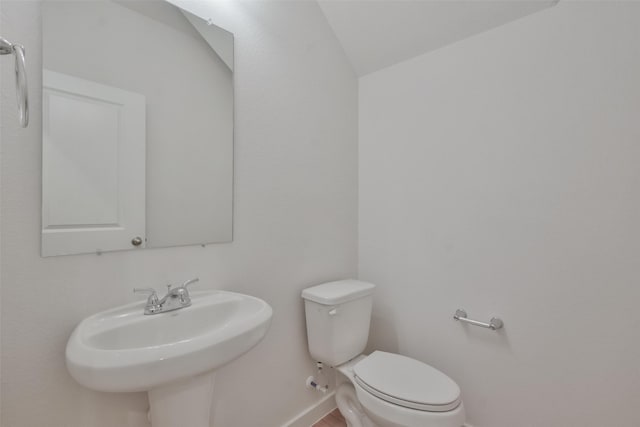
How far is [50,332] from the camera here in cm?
86

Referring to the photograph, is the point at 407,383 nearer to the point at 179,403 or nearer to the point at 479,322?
the point at 479,322

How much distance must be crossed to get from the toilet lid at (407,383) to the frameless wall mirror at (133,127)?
882mm

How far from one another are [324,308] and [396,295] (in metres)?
0.56

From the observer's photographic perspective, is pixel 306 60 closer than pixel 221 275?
No

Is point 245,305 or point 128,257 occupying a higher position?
point 128,257

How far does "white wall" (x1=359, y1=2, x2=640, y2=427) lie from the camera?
116 centimetres

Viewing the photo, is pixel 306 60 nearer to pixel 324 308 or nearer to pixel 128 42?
pixel 128 42

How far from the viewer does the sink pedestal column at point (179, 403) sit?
2.93 ft

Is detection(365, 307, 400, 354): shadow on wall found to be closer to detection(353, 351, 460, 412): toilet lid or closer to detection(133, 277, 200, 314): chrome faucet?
detection(353, 351, 460, 412): toilet lid

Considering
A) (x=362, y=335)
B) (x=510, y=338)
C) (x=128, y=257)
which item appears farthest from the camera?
(x=362, y=335)

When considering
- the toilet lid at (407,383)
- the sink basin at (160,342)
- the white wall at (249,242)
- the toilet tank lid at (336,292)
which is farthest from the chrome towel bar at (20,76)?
the toilet lid at (407,383)

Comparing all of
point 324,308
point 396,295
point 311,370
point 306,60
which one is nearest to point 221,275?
point 324,308

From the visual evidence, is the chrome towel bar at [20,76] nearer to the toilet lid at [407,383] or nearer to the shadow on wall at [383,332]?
the toilet lid at [407,383]

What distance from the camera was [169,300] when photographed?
3.38 feet
